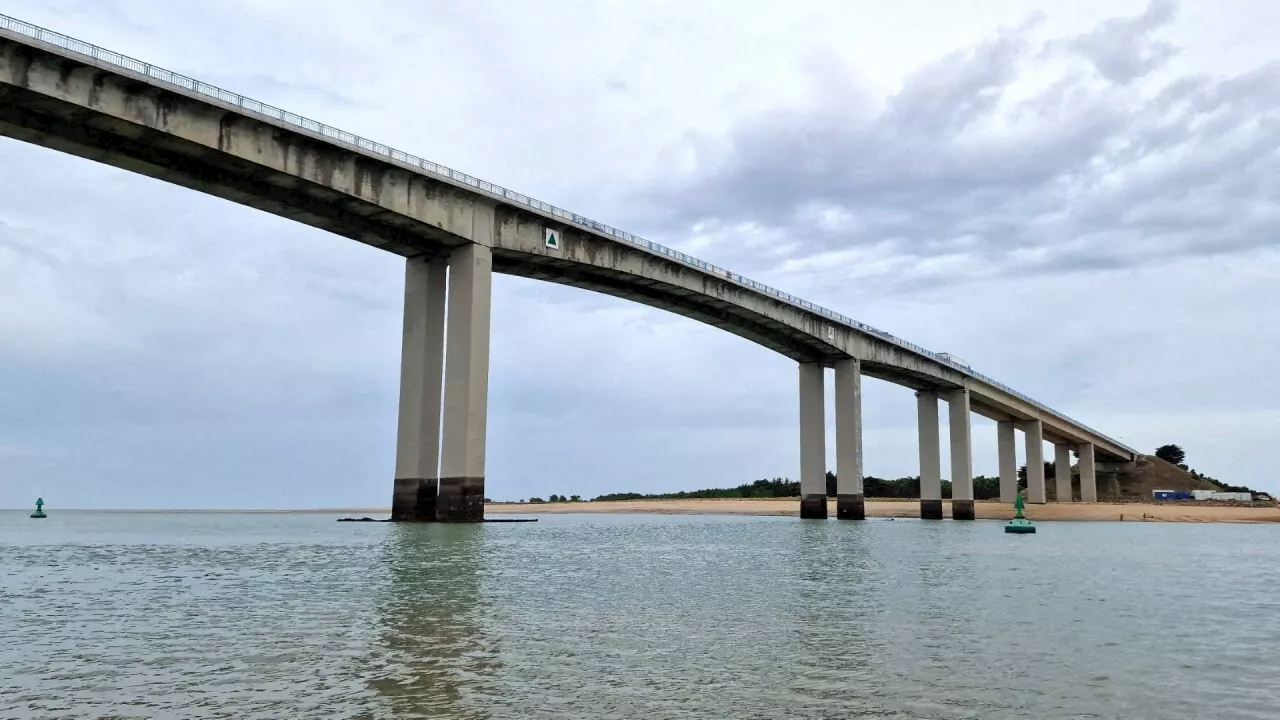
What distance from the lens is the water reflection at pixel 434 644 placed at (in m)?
9.74

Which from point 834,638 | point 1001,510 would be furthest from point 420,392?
point 1001,510

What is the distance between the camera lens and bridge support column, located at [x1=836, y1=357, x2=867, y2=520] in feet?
293

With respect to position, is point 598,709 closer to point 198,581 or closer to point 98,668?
point 98,668

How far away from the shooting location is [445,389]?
59594mm

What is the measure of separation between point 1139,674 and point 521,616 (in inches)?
390

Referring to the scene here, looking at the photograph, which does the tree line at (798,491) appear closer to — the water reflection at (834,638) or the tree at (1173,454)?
the tree at (1173,454)

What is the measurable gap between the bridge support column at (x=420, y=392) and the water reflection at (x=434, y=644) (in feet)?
112

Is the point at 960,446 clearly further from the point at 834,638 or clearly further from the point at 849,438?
the point at 834,638

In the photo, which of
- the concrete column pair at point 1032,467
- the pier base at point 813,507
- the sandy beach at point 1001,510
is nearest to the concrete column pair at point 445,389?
the pier base at point 813,507

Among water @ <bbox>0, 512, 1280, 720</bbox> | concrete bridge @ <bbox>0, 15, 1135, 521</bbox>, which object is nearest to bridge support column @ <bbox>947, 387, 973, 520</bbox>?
concrete bridge @ <bbox>0, 15, 1135, 521</bbox>

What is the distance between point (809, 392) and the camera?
304 ft

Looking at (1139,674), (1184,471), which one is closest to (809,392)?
(1139,674)

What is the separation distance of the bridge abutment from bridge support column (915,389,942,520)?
2.55m

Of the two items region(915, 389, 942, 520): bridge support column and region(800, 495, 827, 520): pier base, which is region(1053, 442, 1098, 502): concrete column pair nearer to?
region(915, 389, 942, 520): bridge support column
